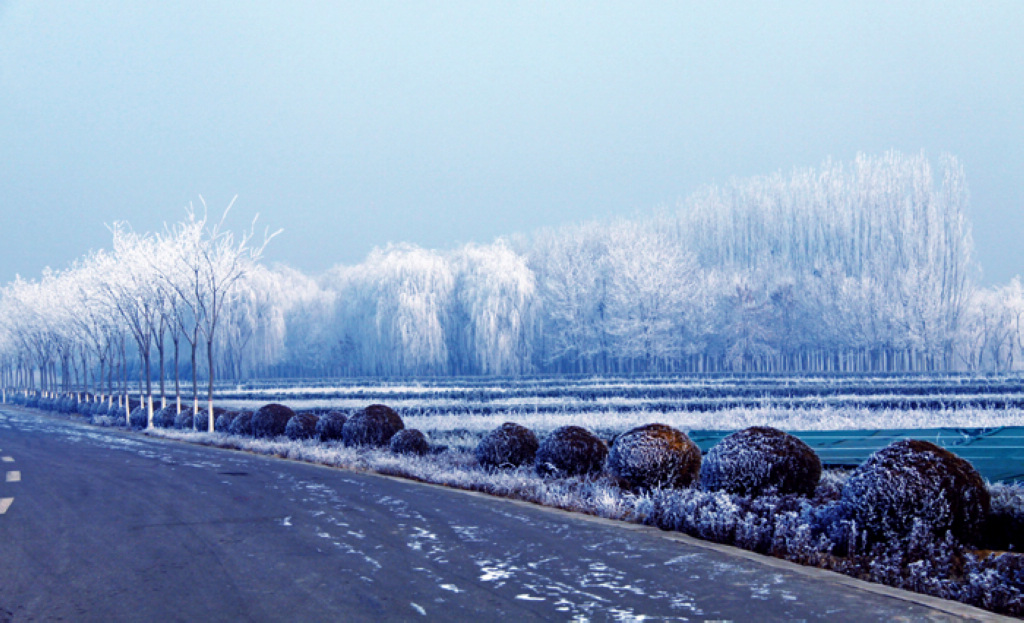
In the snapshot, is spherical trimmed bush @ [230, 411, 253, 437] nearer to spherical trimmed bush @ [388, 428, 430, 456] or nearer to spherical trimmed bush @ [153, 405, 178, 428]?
spherical trimmed bush @ [153, 405, 178, 428]

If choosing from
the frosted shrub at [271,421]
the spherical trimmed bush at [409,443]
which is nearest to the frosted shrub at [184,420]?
the frosted shrub at [271,421]

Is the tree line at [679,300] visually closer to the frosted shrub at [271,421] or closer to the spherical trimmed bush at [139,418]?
the spherical trimmed bush at [139,418]

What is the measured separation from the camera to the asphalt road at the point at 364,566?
19.1ft

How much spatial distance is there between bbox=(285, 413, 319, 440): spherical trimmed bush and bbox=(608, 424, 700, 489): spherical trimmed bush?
38.4 feet

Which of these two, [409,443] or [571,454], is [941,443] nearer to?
[571,454]

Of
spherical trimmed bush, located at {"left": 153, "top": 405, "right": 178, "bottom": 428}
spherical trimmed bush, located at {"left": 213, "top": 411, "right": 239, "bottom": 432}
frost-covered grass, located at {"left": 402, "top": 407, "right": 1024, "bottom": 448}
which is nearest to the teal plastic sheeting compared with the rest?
frost-covered grass, located at {"left": 402, "top": 407, "right": 1024, "bottom": 448}

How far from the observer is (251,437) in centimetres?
2305

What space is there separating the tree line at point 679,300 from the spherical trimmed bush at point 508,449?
4410cm

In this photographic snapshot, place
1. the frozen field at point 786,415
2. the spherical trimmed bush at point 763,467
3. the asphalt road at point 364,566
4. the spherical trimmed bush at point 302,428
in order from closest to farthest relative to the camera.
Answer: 1. the asphalt road at point 364,566
2. the spherical trimmed bush at point 763,467
3. the frozen field at point 786,415
4. the spherical trimmed bush at point 302,428

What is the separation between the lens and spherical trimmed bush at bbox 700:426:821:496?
32.3ft

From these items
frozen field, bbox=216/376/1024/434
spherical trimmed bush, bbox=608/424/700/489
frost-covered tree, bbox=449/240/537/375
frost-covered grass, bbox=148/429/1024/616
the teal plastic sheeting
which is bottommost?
the teal plastic sheeting

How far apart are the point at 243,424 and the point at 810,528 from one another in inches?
754

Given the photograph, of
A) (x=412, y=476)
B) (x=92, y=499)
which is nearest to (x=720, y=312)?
(x=412, y=476)

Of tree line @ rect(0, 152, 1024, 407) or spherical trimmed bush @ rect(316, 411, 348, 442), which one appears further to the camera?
tree line @ rect(0, 152, 1024, 407)
